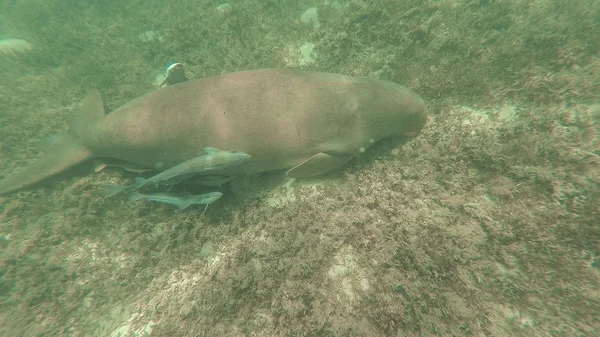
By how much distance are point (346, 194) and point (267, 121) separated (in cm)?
184

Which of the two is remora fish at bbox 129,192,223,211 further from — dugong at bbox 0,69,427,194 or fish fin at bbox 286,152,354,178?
fish fin at bbox 286,152,354,178

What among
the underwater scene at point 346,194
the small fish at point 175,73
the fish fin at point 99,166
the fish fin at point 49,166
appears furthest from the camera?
the small fish at point 175,73

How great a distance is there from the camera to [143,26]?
8.78 meters

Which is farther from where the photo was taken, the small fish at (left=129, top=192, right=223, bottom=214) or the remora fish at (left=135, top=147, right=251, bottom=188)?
the small fish at (left=129, top=192, right=223, bottom=214)

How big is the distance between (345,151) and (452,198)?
1.82 metres

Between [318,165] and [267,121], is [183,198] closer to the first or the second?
[267,121]

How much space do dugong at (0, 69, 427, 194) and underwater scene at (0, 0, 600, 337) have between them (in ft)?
0.11

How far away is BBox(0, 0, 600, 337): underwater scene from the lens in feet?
9.86

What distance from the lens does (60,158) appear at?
15.8 ft

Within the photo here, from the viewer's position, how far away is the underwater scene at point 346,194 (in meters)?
3.00

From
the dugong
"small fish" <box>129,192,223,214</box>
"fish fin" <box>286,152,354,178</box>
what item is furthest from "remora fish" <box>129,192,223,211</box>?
"fish fin" <box>286,152,354,178</box>

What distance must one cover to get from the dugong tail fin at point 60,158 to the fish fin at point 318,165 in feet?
13.6

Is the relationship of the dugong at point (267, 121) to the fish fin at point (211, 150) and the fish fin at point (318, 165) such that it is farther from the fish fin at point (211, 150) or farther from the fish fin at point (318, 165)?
the fish fin at point (211, 150)

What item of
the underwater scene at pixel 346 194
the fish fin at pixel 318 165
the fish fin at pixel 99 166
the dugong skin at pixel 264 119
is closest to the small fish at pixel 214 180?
the underwater scene at pixel 346 194
